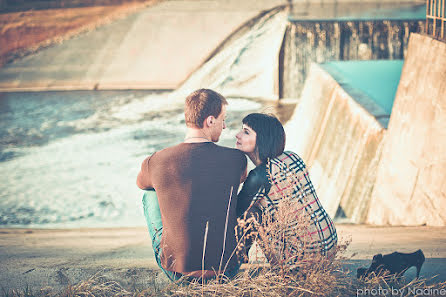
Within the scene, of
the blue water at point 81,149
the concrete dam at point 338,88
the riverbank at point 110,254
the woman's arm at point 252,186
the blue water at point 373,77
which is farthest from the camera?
the blue water at point 81,149

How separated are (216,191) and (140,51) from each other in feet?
48.9

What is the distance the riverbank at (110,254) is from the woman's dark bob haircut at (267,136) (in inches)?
25.4

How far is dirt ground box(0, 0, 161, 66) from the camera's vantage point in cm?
1725

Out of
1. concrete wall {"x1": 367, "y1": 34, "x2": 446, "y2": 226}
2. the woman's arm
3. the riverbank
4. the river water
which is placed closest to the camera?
the woman's arm

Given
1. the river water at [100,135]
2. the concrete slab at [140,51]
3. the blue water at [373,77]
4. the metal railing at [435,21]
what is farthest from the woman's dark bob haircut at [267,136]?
the concrete slab at [140,51]

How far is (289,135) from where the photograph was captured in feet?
32.4

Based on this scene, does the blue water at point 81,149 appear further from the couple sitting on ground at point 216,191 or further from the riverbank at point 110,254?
the couple sitting on ground at point 216,191

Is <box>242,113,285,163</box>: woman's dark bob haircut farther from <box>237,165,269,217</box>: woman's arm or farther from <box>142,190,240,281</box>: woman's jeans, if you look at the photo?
<box>142,190,240,281</box>: woman's jeans

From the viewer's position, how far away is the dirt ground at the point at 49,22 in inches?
679

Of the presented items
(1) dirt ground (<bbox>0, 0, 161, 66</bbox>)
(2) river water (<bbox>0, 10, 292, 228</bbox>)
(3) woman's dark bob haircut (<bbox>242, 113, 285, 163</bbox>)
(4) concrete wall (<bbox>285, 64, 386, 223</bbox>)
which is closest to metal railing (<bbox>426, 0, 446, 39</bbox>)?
(4) concrete wall (<bbox>285, 64, 386, 223</bbox>)

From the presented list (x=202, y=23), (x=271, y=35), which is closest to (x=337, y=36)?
(x=271, y=35)

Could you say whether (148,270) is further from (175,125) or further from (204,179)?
(175,125)

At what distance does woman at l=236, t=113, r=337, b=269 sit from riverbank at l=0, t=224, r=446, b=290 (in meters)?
0.25

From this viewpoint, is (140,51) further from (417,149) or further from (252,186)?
(252,186)
